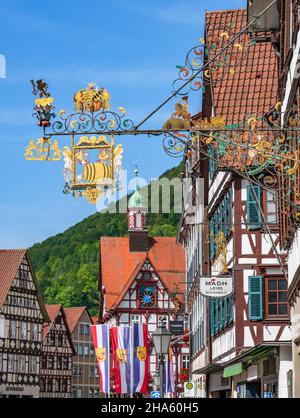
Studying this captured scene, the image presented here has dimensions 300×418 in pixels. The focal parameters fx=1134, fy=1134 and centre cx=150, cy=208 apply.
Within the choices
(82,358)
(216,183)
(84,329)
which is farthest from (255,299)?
(84,329)

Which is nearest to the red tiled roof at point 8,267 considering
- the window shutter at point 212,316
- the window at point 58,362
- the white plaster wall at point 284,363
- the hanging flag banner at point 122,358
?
the window at point 58,362

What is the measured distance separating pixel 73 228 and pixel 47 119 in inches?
4349

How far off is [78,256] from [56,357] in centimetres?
3981

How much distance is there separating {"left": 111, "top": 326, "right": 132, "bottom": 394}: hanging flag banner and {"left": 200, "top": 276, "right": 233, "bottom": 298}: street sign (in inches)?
330

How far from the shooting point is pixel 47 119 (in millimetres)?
13383

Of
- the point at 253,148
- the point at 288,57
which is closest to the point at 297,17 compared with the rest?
the point at 288,57

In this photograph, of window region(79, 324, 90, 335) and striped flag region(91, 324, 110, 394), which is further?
window region(79, 324, 90, 335)

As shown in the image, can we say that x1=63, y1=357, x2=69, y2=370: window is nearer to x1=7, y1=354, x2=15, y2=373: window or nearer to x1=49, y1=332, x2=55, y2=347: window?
x1=49, y1=332, x2=55, y2=347: window

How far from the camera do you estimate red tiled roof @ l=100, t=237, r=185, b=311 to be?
9131cm

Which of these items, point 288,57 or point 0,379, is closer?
point 288,57

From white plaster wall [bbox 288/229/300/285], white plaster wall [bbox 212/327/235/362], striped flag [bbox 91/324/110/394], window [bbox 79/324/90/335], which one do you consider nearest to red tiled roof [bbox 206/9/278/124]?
white plaster wall [bbox 212/327/235/362]

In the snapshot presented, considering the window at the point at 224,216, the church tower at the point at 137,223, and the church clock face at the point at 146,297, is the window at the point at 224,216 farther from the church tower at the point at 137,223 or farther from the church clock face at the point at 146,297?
the church tower at the point at 137,223

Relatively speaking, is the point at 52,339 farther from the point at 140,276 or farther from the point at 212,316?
the point at 212,316
